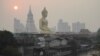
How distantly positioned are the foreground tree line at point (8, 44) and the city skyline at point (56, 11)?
7cm

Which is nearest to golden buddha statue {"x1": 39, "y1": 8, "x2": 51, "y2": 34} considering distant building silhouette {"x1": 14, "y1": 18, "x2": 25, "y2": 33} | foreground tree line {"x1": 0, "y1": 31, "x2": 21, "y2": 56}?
distant building silhouette {"x1": 14, "y1": 18, "x2": 25, "y2": 33}

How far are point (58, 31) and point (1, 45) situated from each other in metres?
0.59

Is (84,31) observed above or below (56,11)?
below

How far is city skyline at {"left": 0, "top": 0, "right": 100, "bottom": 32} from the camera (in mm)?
1737

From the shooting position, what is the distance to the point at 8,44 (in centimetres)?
171

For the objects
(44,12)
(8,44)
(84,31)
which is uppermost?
(44,12)

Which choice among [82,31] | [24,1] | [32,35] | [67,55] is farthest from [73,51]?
[24,1]

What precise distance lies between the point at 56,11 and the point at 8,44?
0.59 m

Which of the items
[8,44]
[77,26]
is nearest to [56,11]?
[77,26]

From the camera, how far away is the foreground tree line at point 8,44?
1.70m

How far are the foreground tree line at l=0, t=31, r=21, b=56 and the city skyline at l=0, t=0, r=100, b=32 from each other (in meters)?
0.07

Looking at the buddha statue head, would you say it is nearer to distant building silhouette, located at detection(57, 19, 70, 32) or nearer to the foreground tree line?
distant building silhouette, located at detection(57, 19, 70, 32)

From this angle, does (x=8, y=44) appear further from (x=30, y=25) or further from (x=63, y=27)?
(x=63, y=27)

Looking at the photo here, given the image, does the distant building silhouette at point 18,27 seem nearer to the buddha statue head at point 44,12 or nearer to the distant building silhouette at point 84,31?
the buddha statue head at point 44,12
